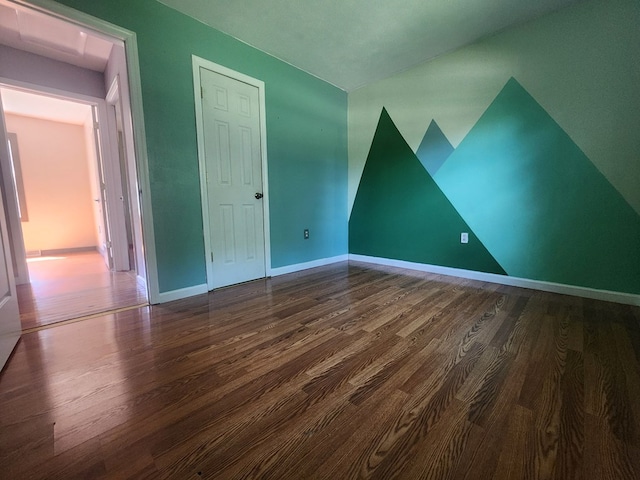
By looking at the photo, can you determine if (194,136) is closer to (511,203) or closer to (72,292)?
(72,292)

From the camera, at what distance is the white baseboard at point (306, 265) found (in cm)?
313

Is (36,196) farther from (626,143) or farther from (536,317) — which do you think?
(626,143)

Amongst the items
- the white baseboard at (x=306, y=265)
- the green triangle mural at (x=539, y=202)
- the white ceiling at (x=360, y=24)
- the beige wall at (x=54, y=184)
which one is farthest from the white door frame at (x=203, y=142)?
the beige wall at (x=54, y=184)

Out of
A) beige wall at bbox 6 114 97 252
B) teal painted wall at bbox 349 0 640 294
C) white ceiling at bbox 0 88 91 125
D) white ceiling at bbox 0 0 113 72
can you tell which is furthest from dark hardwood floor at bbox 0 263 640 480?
beige wall at bbox 6 114 97 252

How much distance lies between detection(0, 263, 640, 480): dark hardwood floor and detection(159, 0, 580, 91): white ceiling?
2.42 metres

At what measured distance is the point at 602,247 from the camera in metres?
2.13

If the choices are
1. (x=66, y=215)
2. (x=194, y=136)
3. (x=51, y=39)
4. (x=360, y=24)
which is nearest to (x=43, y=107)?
(x=66, y=215)

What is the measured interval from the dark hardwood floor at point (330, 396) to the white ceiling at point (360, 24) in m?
2.42

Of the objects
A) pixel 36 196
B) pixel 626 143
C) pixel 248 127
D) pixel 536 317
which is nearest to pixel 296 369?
pixel 536 317

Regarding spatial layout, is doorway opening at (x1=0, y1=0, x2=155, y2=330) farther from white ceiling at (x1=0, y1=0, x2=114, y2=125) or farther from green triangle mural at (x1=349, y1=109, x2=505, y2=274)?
green triangle mural at (x1=349, y1=109, x2=505, y2=274)

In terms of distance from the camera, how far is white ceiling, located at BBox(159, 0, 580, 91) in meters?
2.11

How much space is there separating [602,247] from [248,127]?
3.30 m

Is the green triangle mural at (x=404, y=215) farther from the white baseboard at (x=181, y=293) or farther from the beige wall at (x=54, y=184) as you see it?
the beige wall at (x=54, y=184)

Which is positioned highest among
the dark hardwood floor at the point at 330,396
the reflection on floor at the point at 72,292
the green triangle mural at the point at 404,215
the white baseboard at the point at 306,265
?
the green triangle mural at the point at 404,215
